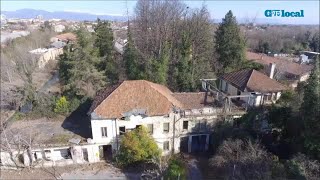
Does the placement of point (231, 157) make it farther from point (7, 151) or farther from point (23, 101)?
point (23, 101)

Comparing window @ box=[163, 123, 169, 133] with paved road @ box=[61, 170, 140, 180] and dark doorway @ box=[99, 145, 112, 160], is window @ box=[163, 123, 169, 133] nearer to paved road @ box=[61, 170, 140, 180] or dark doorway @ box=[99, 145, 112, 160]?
paved road @ box=[61, 170, 140, 180]

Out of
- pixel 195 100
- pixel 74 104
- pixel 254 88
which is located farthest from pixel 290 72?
pixel 74 104

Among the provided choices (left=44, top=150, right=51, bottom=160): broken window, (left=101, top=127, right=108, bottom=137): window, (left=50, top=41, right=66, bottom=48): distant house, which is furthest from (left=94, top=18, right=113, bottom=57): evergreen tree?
(left=50, top=41, right=66, bottom=48): distant house

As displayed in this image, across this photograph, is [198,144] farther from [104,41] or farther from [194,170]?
[104,41]

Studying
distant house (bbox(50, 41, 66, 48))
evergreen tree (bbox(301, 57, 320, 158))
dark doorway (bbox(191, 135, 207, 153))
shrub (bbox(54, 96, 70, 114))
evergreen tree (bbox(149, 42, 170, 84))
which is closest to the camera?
evergreen tree (bbox(301, 57, 320, 158))

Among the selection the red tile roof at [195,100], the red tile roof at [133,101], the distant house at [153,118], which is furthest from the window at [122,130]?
the red tile roof at [195,100]

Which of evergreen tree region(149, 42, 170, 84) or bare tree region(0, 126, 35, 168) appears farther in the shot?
evergreen tree region(149, 42, 170, 84)

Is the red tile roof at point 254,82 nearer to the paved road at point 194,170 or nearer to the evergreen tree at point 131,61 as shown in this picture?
the paved road at point 194,170
